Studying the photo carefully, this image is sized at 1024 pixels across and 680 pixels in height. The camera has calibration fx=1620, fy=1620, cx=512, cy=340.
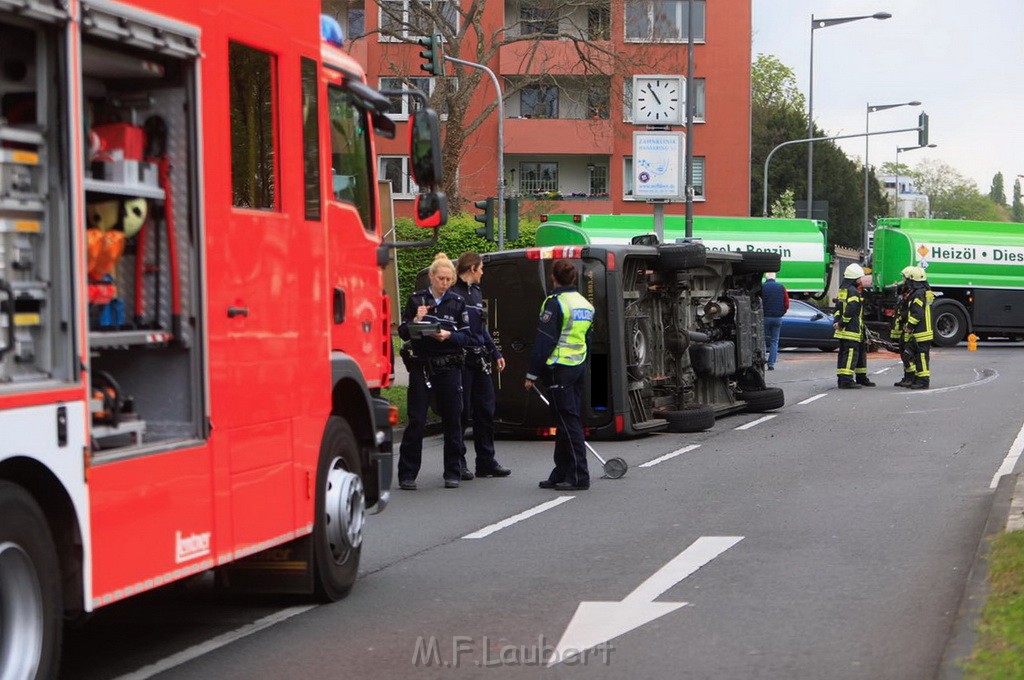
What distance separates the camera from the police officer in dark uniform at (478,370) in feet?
44.0

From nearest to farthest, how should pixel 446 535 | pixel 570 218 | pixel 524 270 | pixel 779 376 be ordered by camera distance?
pixel 446 535 → pixel 524 270 → pixel 779 376 → pixel 570 218

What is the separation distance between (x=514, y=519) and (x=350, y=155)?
139 inches

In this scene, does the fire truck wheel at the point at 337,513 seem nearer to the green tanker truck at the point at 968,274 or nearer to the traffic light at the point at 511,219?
the traffic light at the point at 511,219

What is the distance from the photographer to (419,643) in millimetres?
7203

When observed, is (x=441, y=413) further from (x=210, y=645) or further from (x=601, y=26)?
(x=601, y=26)

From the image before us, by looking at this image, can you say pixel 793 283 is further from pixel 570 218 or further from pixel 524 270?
pixel 524 270

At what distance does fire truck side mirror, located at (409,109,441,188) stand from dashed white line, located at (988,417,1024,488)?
6062mm

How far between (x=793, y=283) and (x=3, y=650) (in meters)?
40.9

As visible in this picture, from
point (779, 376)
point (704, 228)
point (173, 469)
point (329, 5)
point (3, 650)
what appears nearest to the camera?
point (3, 650)

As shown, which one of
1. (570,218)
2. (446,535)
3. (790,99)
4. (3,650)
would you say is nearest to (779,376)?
(570,218)

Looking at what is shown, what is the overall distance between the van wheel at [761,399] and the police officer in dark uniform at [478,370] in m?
6.97

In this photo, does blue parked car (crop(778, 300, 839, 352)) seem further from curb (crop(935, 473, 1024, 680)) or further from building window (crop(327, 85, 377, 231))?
building window (crop(327, 85, 377, 231))

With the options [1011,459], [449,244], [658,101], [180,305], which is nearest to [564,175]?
[449,244]

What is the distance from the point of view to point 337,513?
8141mm
